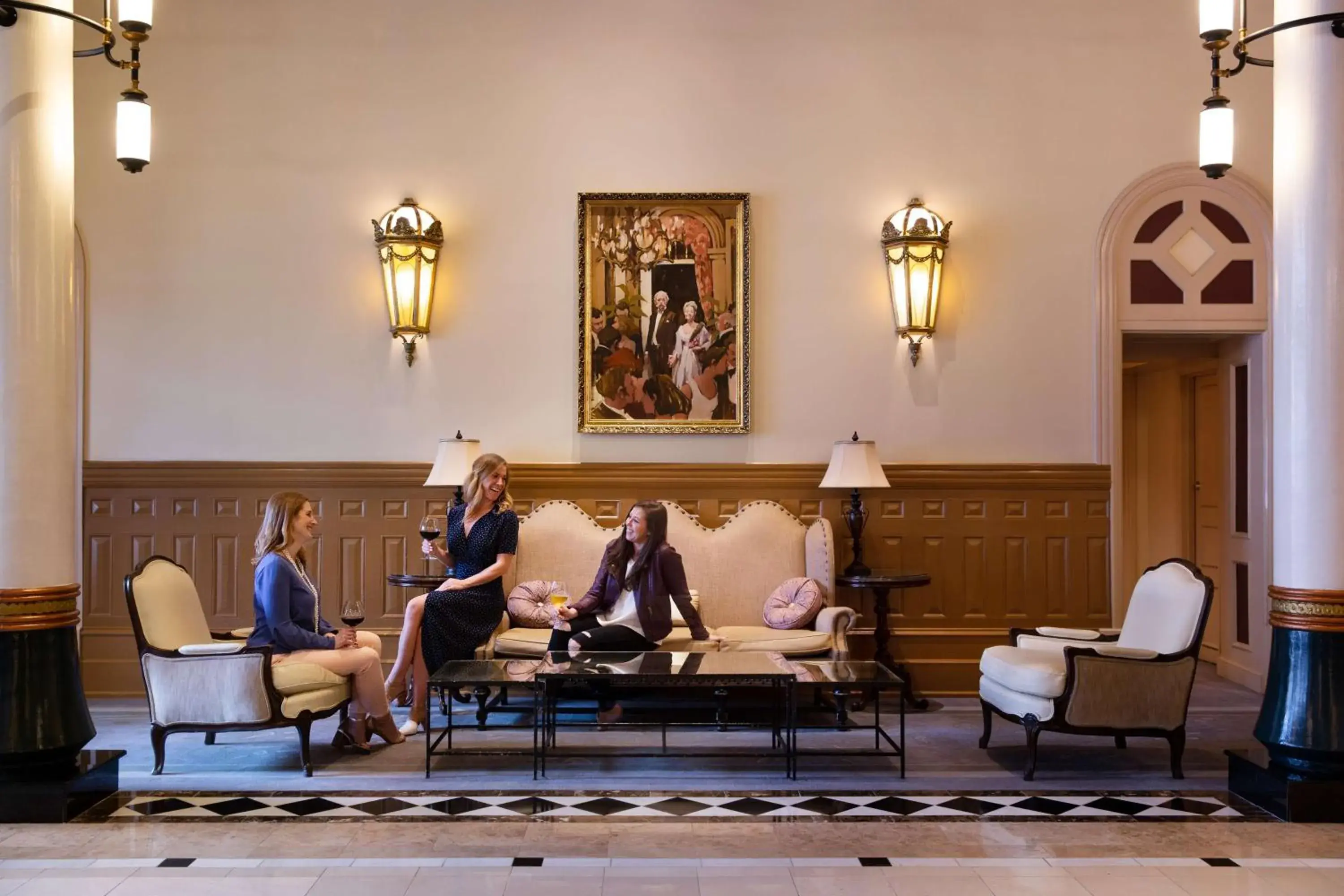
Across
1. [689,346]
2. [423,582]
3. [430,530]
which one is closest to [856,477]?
[689,346]

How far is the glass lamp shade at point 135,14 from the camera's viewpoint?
4.43m

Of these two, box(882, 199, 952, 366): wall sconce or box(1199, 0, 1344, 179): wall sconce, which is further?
box(882, 199, 952, 366): wall sconce

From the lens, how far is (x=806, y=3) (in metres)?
7.45

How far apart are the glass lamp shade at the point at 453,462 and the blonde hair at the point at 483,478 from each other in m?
0.33

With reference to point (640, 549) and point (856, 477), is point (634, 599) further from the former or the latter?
point (856, 477)

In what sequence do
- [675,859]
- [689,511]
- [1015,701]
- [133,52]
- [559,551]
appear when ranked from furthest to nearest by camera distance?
[689,511]
[559,551]
[1015,701]
[133,52]
[675,859]

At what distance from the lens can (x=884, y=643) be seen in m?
7.01

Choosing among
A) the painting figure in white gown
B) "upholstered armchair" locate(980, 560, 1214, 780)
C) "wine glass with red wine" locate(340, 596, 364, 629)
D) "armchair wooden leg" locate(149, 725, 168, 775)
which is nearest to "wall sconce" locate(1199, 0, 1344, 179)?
"upholstered armchair" locate(980, 560, 1214, 780)

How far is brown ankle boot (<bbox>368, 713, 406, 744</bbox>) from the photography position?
580cm

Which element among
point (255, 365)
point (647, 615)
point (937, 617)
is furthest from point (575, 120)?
point (937, 617)

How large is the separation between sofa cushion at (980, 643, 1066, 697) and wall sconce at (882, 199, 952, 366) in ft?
7.36

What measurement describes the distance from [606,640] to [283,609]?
5.27ft

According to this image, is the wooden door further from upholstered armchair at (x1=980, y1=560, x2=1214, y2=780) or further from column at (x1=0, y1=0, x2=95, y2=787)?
column at (x1=0, y1=0, x2=95, y2=787)

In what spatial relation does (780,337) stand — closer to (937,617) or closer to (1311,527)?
(937,617)
